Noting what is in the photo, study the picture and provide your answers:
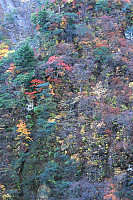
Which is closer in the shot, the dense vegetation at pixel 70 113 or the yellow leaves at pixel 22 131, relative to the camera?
the dense vegetation at pixel 70 113

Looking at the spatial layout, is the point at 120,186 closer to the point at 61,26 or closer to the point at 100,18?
the point at 61,26

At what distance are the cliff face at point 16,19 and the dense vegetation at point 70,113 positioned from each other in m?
13.8

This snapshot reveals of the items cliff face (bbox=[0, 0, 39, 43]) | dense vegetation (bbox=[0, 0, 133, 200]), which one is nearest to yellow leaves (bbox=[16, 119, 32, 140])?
dense vegetation (bbox=[0, 0, 133, 200])

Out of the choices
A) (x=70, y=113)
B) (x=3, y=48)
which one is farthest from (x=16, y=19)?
(x=70, y=113)

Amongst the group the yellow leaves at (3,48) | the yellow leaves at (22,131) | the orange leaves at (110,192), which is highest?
the yellow leaves at (3,48)

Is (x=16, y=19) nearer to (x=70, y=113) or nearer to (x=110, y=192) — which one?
(x=70, y=113)

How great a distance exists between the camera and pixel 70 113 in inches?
669

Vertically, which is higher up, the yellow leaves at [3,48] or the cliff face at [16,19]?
the cliff face at [16,19]

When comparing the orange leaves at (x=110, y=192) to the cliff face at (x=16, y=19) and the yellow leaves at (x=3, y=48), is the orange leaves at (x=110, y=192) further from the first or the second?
the cliff face at (x=16, y=19)

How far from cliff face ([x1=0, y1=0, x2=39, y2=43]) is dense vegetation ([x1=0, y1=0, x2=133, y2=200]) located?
45.4ft

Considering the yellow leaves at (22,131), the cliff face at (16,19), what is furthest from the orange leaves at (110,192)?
the cliff face at (16,19)

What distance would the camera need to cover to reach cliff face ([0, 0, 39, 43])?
114ft

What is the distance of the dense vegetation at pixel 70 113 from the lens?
13.8 m

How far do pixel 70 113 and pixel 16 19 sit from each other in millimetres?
30634
